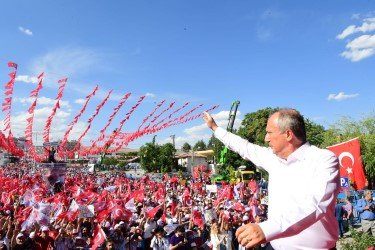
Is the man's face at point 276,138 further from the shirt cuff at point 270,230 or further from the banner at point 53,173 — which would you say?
the banner at point 53,173

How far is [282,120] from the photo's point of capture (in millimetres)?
2320

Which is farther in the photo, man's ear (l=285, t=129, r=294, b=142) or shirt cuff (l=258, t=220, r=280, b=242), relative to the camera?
man's ear (l=285, t=129, r=294, b=142)

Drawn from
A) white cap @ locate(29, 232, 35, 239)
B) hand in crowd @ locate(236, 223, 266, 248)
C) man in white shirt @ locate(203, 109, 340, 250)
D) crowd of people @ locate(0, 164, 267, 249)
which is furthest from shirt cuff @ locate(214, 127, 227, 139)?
white cap @ locate(29, 232, 35, 239)

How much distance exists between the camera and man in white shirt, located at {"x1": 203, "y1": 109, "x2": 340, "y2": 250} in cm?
190

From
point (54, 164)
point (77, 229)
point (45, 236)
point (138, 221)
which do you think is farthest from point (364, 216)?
point (54, 164)

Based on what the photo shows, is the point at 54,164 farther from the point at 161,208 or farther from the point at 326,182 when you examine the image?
the point at 326,182

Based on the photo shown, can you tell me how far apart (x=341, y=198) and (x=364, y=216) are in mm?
5485

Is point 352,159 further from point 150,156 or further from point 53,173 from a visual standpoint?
point 150,156

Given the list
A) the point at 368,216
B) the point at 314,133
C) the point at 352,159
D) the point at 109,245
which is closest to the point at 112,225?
the point at 109,245

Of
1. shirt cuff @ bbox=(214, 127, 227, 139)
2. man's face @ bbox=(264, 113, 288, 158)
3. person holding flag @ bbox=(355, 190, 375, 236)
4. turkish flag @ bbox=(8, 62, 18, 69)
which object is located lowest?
person holding flag @ bbox=(355, 190, 375, 236)

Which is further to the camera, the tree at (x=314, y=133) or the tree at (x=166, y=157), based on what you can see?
the tree at (x=166, y=157)

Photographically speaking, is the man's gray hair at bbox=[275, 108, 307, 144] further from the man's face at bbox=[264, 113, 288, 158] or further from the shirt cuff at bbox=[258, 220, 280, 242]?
the shirt cuff at bbox=[258, 220, 280, 242]

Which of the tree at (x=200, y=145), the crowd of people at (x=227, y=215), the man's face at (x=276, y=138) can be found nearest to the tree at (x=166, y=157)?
the crowd of people at (x=227, y=215)

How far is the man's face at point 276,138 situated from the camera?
2.33 meters
